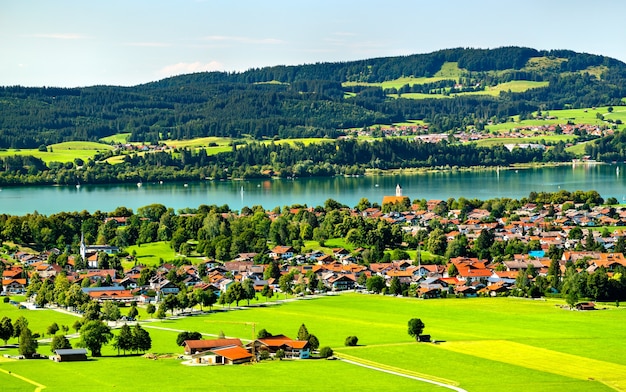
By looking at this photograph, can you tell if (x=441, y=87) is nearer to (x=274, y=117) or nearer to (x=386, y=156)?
(x=274, y=117)

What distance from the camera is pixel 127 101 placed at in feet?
497

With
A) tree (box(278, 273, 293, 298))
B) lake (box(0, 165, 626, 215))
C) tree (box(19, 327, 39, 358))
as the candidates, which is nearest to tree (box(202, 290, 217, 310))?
tree (box(278, 273, 293, 298))

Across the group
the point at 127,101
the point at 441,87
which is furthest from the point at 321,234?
the point at 441,87

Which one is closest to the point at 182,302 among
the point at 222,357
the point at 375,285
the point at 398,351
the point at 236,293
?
the point at 236,293

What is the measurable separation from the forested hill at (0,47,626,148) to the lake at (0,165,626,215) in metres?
29.9

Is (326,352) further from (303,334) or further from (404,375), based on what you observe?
(404,375)

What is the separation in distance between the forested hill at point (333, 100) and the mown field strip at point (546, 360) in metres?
94.6

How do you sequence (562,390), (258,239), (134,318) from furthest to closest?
(258,239) → (134,318) → (562,390)

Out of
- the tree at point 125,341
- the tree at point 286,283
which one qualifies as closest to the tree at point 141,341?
the tree at point 125,341

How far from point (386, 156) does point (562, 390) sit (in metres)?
90.2

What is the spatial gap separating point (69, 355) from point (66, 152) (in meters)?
88.4

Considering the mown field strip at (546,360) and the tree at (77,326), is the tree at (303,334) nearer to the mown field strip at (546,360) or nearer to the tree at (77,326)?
the mown field strip at (546,360)

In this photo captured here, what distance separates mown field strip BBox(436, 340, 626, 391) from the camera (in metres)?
22.6

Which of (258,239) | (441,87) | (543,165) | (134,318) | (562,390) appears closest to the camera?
(562,390)
